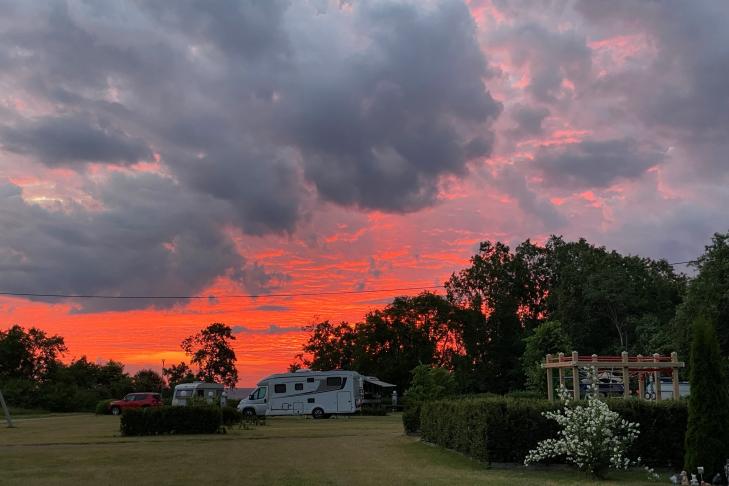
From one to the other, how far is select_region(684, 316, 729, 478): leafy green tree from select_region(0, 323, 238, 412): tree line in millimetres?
61657

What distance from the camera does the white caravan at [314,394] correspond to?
4075 cm

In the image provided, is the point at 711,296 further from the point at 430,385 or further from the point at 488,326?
the point at 488,326

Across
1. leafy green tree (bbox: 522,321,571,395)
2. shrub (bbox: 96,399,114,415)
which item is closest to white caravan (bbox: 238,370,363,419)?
leafy green tree (bbox: 522,321,571,395)

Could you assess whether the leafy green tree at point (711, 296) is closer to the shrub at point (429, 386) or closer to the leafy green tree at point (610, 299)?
the shrub at point (429, 386)

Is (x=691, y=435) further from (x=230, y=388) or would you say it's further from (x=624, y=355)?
(x=230, y=388)

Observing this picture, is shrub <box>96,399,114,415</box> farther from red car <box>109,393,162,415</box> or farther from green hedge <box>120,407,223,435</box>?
green hedge <box>120,407,223,435</box>

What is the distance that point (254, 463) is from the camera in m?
15.7

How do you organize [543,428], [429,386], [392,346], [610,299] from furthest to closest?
[392,346], [610,299], [429,386], [543,428]

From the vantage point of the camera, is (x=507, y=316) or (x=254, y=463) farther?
(x=507, y=316)

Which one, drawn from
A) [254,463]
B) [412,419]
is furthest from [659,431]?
[412,419]

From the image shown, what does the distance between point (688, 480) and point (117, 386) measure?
2667 inches

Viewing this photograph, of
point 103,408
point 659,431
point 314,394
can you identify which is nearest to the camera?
point 659,431

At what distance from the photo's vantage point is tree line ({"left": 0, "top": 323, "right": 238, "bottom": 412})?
215 ft

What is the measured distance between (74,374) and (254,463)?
65.9 meters
